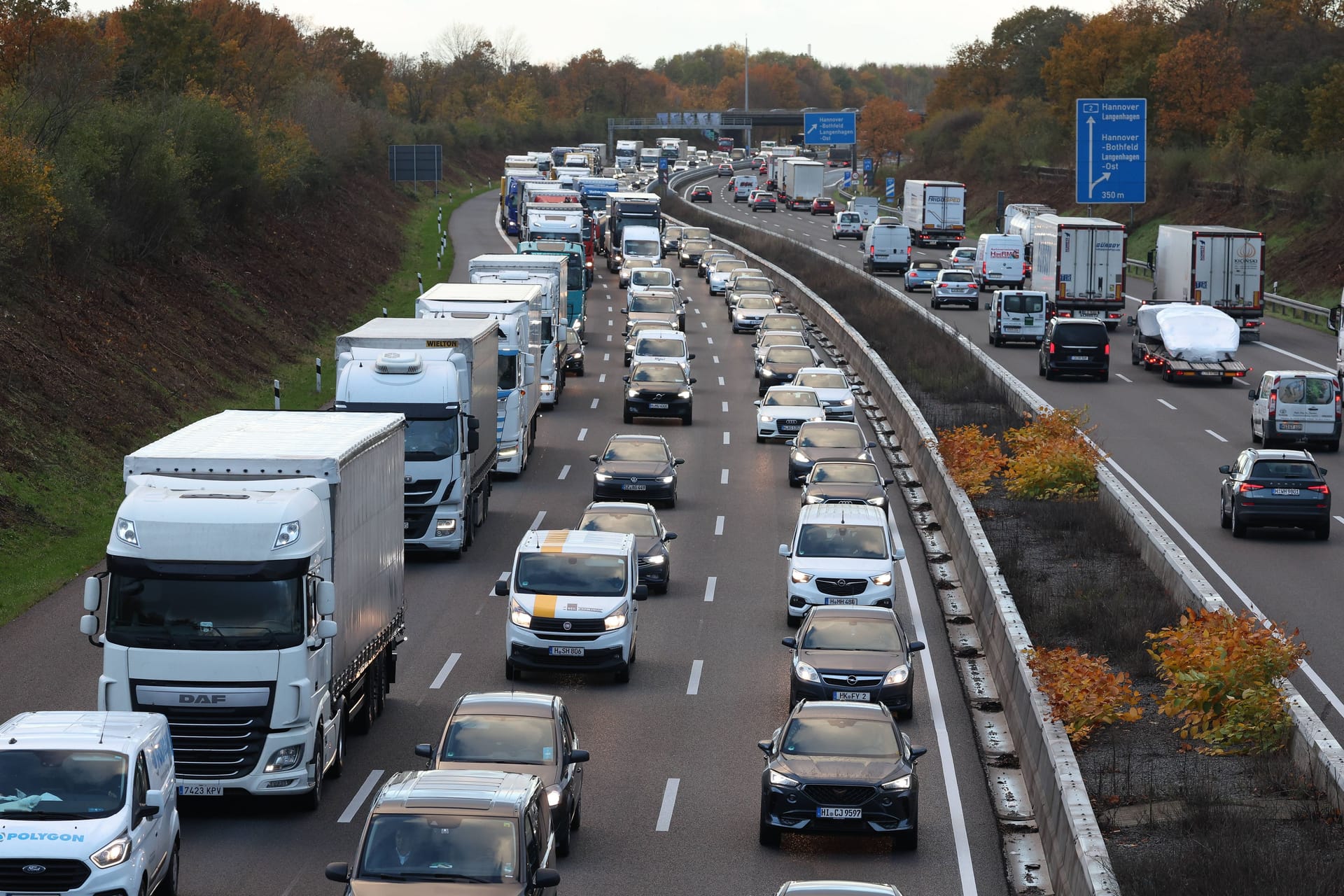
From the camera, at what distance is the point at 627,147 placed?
17475 centimetres

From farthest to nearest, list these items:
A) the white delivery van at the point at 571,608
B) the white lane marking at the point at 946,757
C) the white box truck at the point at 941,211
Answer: the white box truck at the point at 941,211
the white delivery van at the point at 571,608
the white lane marking at the point at 946,757

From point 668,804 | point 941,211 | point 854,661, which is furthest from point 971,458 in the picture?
point 941,211

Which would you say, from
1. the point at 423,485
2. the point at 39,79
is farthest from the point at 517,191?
the point at 423,485

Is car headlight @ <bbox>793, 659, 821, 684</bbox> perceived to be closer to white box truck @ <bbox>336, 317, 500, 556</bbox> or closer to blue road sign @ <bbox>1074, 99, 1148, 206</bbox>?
white box truck @ <bbox>336, 317, 500, 556</bbox>

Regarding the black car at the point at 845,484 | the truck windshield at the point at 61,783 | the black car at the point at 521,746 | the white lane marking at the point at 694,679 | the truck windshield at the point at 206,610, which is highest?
the truck windshield at the point at 206,610

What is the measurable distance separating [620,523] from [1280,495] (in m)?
11.8

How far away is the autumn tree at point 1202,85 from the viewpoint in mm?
106312

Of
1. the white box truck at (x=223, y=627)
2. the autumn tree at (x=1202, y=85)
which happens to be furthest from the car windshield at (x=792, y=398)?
the autumn tree at (x=1202, y=85)

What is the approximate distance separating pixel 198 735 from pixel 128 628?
47.6 inches

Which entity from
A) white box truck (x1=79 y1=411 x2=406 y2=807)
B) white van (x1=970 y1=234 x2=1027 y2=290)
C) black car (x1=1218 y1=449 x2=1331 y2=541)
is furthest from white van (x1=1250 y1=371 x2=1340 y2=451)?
white van (x1=970 y1=234 x2=1027 y2=290)

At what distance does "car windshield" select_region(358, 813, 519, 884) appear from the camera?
40.5 ft

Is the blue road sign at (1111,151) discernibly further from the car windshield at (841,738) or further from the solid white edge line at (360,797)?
the solid white edge line at (360,797)

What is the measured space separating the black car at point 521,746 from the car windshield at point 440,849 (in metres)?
2.48

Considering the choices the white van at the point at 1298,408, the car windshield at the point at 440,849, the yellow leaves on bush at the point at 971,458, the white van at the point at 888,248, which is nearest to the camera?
the car windshield at the point at 440,849
